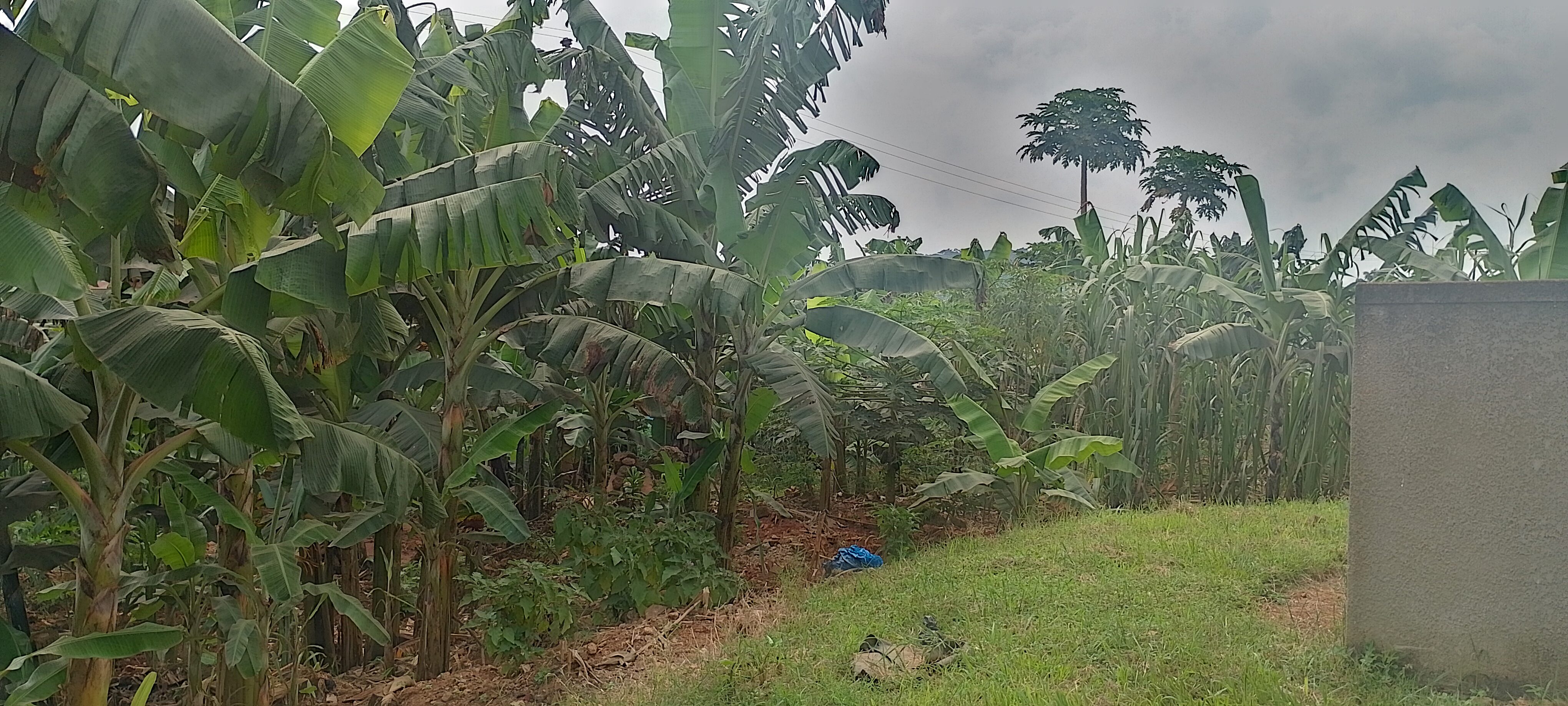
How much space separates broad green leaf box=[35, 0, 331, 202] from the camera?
2.40 metres

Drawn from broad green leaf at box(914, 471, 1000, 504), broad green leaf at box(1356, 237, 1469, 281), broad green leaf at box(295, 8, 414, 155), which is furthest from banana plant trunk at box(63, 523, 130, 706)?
broad green leaf at box(1356, 237, 1469, 281)

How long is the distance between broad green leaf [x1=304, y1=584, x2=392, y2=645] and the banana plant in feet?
12.9

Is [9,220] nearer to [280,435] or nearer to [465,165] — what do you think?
[280,435]

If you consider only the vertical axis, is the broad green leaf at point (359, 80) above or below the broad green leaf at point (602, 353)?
above

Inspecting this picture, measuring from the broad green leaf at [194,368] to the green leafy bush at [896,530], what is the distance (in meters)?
4.55

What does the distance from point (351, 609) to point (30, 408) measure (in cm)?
161

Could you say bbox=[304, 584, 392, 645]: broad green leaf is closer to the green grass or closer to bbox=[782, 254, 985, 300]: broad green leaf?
the green grass

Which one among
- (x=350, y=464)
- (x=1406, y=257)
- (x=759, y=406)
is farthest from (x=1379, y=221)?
(x=350, y=464)

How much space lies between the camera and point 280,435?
2900mm

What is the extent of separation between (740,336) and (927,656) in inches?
116

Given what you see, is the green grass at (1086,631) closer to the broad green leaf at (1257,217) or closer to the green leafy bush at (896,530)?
the green leafy bush at (896,530)

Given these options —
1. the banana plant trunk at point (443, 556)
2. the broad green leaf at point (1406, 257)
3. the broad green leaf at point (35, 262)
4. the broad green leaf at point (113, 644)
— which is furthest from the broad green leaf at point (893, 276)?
the broad green leaf at point (35, 262)

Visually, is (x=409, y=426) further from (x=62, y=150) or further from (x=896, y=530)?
(x=896, y=530)

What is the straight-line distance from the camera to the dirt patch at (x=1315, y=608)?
3.74 meters
